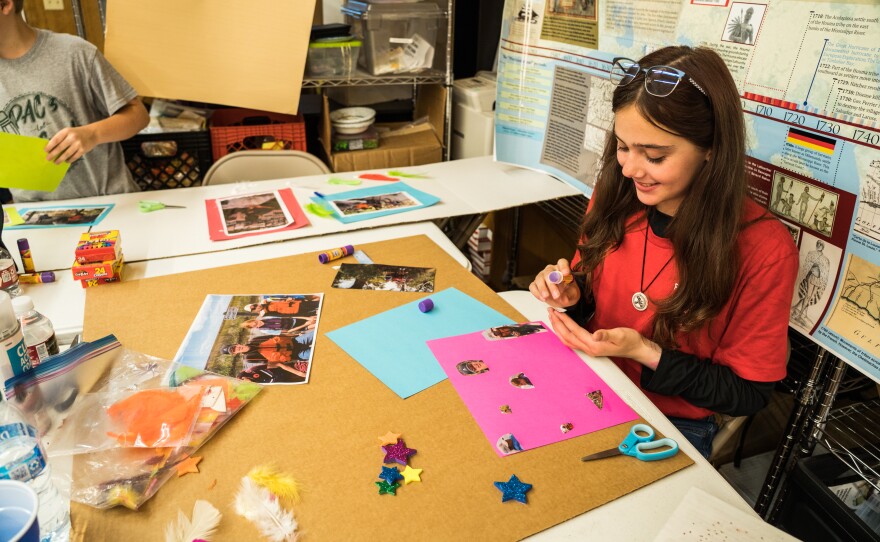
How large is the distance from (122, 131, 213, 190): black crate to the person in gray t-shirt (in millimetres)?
330

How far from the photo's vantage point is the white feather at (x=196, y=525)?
0.69 metres

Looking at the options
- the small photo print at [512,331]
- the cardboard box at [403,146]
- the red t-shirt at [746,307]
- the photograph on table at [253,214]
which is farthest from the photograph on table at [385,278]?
the cardboard box at [403,146]

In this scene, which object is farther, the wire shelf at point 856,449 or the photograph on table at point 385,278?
the photograph on table at point 385,278

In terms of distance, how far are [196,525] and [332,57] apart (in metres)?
1.97

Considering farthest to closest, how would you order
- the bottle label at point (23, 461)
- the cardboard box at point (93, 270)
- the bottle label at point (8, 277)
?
the cardboard box at point (93, 270), the bottle label at point (8, 277), the bottle label at point (23, 461)

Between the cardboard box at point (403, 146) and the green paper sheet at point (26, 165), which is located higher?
the green paper sheet at point (26, 165)

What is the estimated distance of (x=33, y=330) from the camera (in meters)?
0.91

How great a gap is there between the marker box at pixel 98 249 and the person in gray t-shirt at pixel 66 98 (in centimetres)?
38

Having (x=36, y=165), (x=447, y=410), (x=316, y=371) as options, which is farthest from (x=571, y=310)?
(x=36, y=165)

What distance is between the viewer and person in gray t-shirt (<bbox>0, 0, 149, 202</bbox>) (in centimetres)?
163

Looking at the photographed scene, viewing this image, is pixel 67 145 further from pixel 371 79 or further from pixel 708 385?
pixel 708 385

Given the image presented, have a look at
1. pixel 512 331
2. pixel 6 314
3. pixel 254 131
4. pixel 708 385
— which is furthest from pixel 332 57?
pixel 708 385

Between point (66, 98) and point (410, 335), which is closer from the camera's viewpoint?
point (410, 335)

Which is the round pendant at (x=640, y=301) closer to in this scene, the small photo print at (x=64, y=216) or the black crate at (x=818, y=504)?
the black crate at (x=818, y=504)
